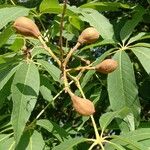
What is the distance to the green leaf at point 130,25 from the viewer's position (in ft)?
6.84

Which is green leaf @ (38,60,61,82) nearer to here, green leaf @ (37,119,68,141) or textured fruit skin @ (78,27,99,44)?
green leaf @ (37,119,68,141)

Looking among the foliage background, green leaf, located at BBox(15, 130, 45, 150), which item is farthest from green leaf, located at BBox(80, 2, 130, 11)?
green leaf, located at BBox(15, 130, 45, 150)

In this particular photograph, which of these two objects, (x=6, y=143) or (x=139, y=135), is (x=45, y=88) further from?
(x=139, y=135)

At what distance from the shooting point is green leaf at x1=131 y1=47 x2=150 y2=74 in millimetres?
1797

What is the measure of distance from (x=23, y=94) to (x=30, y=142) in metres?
0.20

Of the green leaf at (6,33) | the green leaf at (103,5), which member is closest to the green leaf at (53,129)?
the green leaf at (6,33)

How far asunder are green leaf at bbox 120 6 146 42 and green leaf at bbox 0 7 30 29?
461 mm

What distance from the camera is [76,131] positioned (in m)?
2.19

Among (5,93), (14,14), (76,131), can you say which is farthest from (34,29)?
(76,131)

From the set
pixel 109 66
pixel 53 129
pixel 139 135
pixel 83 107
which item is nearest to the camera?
pixel 83 107

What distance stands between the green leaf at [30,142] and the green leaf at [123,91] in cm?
30

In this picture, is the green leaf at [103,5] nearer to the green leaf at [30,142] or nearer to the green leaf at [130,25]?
the green leaf at [130,25]

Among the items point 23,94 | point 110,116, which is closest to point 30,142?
point 23,94

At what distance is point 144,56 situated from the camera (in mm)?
1833
